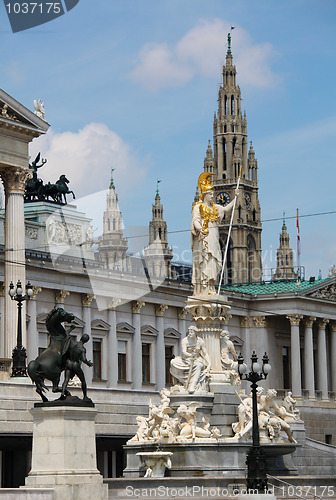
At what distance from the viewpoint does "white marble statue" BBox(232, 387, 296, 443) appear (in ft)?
131

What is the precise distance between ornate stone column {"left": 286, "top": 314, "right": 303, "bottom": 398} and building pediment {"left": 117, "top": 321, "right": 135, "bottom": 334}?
14.7m

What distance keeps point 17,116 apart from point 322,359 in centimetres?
4238

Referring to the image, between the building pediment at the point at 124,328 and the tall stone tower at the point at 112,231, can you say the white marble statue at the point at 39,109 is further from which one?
the tall stone tower at the point at 112,231

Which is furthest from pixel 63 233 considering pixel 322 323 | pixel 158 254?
pixel 158 254

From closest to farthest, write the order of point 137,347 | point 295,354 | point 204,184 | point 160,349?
point 204,184 < point 137,347 < point 160,349 < point 295,354

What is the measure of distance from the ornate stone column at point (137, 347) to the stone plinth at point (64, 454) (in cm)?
4955

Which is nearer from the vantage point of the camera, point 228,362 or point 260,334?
point 228,362

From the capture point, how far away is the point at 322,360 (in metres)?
95.4

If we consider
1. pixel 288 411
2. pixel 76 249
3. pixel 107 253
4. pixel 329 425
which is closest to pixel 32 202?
pixel 76 249

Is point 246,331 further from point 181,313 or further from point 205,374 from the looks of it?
point 205,374

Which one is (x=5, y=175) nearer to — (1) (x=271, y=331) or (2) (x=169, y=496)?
(2) (x=169, y=496)

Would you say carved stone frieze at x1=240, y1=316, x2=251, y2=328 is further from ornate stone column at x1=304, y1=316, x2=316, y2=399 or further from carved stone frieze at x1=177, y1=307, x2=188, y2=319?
carved stone frieze at x1=177, y1=307, x2=188, y2=319

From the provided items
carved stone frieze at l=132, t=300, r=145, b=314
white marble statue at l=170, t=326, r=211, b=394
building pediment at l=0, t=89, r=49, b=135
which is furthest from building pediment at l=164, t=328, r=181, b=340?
white marble statue at l=170, t=326, r=211, b=394

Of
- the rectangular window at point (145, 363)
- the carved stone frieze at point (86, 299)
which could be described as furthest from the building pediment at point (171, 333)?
the carved stone frieze at point (86, 299)
